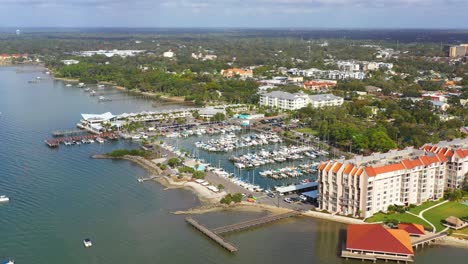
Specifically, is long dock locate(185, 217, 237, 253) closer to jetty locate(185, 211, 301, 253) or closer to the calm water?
jetty locate(185, 211, 301, 253)

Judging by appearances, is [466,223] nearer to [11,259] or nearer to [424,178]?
[424,178]

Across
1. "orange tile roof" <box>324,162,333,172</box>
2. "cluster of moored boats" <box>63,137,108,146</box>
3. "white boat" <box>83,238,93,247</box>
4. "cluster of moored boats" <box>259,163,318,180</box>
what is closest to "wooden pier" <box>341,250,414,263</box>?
"orange tile roof" <box>324,162,333,172</box>

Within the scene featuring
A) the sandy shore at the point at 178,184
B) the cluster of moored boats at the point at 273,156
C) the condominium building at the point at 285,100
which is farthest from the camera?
the condominium building at the point at 285,100

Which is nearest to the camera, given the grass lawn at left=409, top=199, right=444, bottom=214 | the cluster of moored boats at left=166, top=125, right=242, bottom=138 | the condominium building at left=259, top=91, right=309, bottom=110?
the grass lawn at left=409, top=199, right=444, bottom=214

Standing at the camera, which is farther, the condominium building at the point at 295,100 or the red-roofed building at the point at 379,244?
the condominium building at the point at 295,100

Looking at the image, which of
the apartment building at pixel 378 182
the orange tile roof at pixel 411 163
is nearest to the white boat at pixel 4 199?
the apartment building at pixel 378 182

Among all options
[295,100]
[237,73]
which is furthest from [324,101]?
Answer: [237,73]

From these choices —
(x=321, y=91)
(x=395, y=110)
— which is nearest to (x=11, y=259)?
(x=395, y=110)

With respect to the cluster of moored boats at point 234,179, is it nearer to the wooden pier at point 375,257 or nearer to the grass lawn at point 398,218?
the grass lawn at point 398,218
